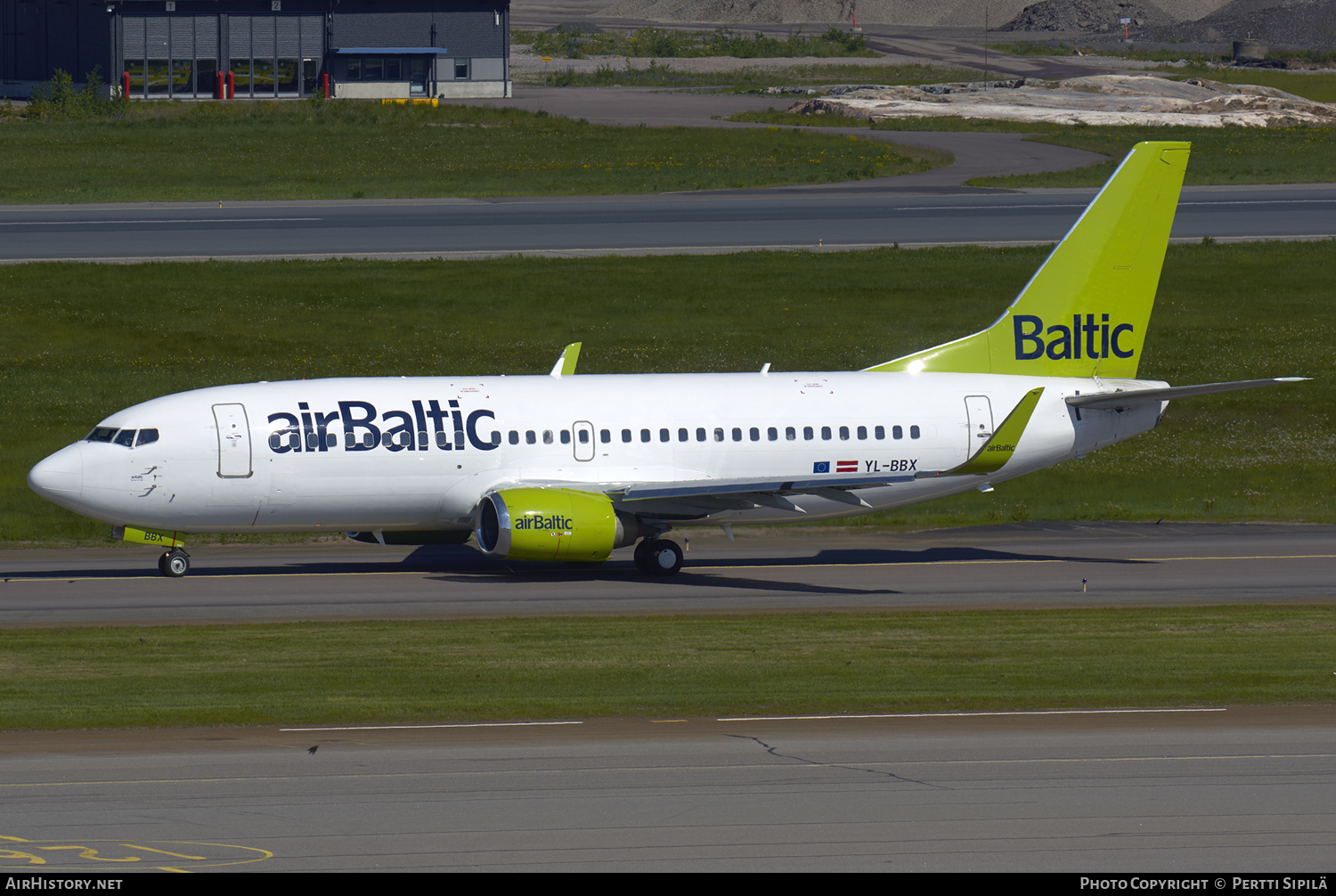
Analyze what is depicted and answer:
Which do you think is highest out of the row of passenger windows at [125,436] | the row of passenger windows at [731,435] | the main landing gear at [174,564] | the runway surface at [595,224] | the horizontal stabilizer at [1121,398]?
the runway surface at [595,224]

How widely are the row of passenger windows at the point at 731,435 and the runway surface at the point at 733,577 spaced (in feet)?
10.1

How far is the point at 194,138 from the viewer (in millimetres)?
100875

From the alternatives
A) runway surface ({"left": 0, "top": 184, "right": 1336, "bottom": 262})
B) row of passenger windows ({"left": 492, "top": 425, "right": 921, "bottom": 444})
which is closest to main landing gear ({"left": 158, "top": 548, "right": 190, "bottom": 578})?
row of passenger windows ({"left": 492, "top": 425, "right": 921, "bottom": 444})

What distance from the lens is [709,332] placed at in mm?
59438

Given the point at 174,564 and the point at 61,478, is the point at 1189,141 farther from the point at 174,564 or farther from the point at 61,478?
the point at 61,478

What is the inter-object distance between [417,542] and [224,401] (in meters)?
5.23

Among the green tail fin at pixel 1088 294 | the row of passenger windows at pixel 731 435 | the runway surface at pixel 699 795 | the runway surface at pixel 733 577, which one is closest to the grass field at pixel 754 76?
the green tail fin at pixel 1088 294

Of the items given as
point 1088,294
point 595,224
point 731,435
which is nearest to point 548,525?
point 731,435

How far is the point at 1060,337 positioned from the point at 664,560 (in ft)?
36.7

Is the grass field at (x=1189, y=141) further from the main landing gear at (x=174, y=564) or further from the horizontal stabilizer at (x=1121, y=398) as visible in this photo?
the main landing gear at (x=174, y=564)

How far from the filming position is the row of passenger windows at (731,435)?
1417 inches

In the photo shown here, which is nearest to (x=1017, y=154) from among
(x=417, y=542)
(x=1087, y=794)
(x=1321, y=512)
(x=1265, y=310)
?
(x=1265, y=310)

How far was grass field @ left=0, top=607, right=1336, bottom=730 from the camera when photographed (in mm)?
23391

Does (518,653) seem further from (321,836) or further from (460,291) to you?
(460,291)
